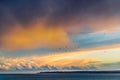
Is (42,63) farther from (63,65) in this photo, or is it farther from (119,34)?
(119,34)

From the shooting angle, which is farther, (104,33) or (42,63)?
(42,63)

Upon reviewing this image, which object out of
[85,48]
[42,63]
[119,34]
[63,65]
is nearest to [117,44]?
[119,34]

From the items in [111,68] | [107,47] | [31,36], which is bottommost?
[111,68]

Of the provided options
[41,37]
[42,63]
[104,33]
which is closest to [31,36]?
[41,37]

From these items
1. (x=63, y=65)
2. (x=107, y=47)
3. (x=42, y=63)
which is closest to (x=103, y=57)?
(x=107, y=47)

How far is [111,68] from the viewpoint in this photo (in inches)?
355

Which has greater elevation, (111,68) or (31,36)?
(31,36)

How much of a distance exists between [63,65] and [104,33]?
1634 millimetres

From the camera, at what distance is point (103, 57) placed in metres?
8.88

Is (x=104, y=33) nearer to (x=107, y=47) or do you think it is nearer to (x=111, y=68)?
(x=107, y=47)

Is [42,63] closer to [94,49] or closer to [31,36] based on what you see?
[31,36]

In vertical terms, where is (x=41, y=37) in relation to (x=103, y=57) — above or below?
above

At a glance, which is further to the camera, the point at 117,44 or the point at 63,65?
the point at 63,65

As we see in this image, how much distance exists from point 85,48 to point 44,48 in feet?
4.09
